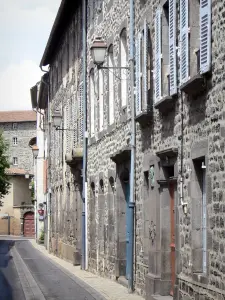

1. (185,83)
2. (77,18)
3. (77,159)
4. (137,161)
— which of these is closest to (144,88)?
(137,161)

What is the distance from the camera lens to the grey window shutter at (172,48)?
1337 cm

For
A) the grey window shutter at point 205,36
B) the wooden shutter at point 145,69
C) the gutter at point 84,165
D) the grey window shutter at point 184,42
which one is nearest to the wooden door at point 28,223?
the gutter at point 84,165

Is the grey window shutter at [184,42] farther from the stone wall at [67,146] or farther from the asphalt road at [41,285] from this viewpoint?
the stone wall at [67,146]

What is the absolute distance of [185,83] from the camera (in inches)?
483

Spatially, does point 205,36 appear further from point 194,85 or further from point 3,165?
point 3,165

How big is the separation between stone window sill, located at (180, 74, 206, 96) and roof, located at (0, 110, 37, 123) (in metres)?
92.6

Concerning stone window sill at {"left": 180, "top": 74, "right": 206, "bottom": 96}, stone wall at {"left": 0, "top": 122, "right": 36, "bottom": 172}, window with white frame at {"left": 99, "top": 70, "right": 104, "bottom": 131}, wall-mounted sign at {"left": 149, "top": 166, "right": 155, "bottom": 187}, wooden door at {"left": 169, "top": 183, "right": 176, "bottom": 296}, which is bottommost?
wooden door at {"left": 169, "top": 183, "right": 176, "bottom": 296}

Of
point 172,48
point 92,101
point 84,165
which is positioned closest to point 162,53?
point 172,48

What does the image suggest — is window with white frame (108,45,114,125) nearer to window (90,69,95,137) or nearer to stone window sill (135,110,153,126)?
window (90,69,95,137)

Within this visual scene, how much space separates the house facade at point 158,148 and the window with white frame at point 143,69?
19mm

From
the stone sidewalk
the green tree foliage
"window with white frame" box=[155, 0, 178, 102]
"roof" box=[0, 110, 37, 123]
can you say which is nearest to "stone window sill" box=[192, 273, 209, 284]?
"window with white frame" box=[155, 0, 178, 102]

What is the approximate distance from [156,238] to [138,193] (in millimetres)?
2309

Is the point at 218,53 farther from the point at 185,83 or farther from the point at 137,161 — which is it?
the point at 137,161

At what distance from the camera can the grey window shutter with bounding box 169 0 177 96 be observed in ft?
43.9
